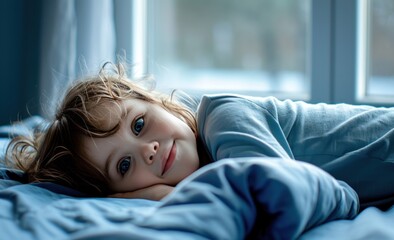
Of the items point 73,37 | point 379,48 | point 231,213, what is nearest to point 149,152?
point 231,213

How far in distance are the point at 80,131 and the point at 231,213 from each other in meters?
0.55

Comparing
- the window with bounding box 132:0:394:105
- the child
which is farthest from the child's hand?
the window with bounding box 132:0:394:105

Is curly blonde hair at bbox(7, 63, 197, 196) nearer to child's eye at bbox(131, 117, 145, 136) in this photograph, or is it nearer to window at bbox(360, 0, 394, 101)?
child's eye at bbox(131, 117, 145, 136)

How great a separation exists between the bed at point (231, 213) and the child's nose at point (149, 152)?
0.20 meters

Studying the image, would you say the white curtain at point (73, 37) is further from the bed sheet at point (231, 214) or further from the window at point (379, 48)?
the bed sheet at point (231, 214)

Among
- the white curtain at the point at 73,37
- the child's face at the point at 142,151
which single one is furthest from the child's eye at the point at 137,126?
the white curtain at the point at 73,37

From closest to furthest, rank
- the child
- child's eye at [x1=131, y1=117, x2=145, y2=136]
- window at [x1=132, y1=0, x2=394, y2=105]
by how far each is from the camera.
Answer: the child → child's eye at [x1=131, y1=117, x2=145, y2=136] → window at [x1=132, y1=0, x2=394, y2=105]

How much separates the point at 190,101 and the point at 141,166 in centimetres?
55

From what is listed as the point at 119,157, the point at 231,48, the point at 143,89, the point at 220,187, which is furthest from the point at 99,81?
the point at 231,48

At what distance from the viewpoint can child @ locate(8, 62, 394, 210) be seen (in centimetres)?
102

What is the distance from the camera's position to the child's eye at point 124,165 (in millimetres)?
1120

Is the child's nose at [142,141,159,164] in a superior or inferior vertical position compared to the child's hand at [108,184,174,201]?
superior

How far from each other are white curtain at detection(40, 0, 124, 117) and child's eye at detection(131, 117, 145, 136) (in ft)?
2.73

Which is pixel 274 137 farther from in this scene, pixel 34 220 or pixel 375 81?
pixel 375 81
